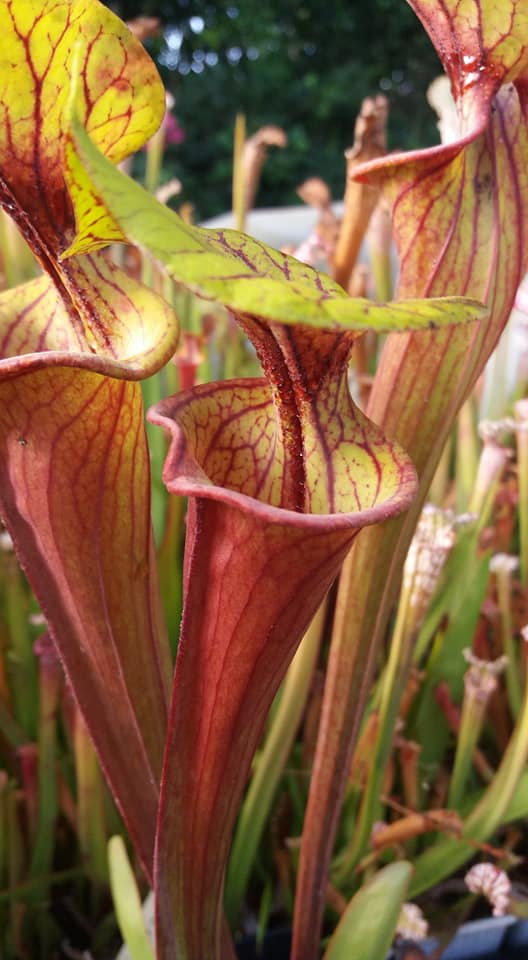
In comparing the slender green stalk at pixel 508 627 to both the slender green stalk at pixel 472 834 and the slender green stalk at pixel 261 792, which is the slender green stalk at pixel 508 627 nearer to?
the slender green stalk at pixel 472 834

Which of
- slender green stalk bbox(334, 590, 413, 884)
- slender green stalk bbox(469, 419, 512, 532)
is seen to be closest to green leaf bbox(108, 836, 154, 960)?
slender green stalk bbox(334, 590, 413, 884)

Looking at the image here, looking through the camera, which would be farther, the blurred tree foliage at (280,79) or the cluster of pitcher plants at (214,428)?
the blurred tree foliage at (280,79)

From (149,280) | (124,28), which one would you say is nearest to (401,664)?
A: (124,28)

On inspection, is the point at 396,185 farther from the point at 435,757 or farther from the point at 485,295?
the point at 435,757

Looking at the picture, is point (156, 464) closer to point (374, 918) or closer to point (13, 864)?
point (13, 864)

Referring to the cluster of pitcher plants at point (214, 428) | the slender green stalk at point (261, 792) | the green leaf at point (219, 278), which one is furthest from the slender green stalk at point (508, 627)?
the green leaf at point (219, 278)

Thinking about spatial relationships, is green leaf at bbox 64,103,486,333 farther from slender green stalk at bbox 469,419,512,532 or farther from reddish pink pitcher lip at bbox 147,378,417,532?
slender green stalk at bbox 469,419,512,532

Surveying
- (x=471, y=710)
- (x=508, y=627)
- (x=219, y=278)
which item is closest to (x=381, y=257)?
(x=508, y=627)
